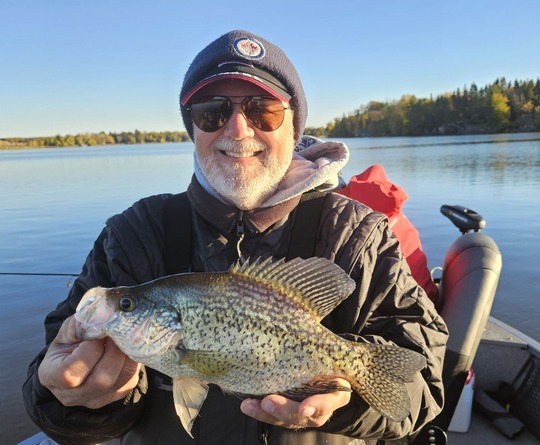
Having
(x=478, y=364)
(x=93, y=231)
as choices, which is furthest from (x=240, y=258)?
(x=93, y=231)

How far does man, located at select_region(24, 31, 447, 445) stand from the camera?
2170mm

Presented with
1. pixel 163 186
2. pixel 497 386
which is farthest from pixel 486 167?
pixel 497 386

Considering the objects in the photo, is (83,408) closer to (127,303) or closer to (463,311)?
(127,303)

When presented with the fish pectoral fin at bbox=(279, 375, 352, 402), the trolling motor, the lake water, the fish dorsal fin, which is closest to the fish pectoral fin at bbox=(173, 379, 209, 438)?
the fish pectoral fin at bbox=(279, 375, 352, 402)

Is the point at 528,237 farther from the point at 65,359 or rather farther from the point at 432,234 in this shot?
the point at 65,359

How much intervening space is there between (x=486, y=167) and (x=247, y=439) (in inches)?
1367

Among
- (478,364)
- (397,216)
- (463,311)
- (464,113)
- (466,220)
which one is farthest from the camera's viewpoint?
(464,113)

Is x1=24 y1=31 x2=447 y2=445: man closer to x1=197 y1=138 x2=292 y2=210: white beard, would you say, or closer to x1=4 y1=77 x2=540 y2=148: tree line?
x1=197 y1=138 x2=292 y2=210: white beard

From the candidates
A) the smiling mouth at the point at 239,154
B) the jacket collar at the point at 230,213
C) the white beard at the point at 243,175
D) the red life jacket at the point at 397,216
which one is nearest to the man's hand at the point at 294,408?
the jacket collar at the point at 230,213

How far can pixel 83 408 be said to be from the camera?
240cm

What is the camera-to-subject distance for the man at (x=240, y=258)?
2170 millimetres

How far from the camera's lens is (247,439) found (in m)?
2.43

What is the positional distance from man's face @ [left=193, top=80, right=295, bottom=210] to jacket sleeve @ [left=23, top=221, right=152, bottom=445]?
77 centimetres

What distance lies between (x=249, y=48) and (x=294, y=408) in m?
2.24
